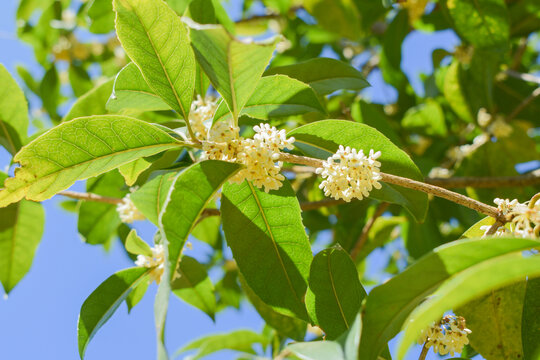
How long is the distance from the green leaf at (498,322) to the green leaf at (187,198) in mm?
842

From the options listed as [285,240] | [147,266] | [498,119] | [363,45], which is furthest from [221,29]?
[363,45]

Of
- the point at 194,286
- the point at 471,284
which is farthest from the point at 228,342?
the point at 471,284

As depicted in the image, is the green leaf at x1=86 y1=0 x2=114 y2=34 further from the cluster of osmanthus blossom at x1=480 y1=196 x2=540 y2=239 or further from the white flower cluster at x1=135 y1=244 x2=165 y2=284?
the cluster of osmanthus blossom at x1=480 y1=196 x2=540 y2=239

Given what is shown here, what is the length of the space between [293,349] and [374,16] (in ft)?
9.84

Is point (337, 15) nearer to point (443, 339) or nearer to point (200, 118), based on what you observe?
point (200, 118)

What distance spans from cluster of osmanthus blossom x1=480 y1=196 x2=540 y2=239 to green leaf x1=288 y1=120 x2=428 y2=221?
0.27 metres

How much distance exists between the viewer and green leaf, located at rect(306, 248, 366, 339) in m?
1.33

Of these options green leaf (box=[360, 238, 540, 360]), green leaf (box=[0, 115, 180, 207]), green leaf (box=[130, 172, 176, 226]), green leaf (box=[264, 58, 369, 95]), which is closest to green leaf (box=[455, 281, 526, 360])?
green leaf (box=[360, 238, 540, 360])

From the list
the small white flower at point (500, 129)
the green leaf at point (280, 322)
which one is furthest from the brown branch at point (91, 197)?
the small white flower at point (500, 129)

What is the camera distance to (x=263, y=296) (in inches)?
57.4

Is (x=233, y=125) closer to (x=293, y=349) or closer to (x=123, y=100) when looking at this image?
(x=123, y=100)

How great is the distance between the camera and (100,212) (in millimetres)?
2406

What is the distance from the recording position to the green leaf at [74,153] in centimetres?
125

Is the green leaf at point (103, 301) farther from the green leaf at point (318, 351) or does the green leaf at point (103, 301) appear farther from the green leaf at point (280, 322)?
the green leaf at point (318, 351)
